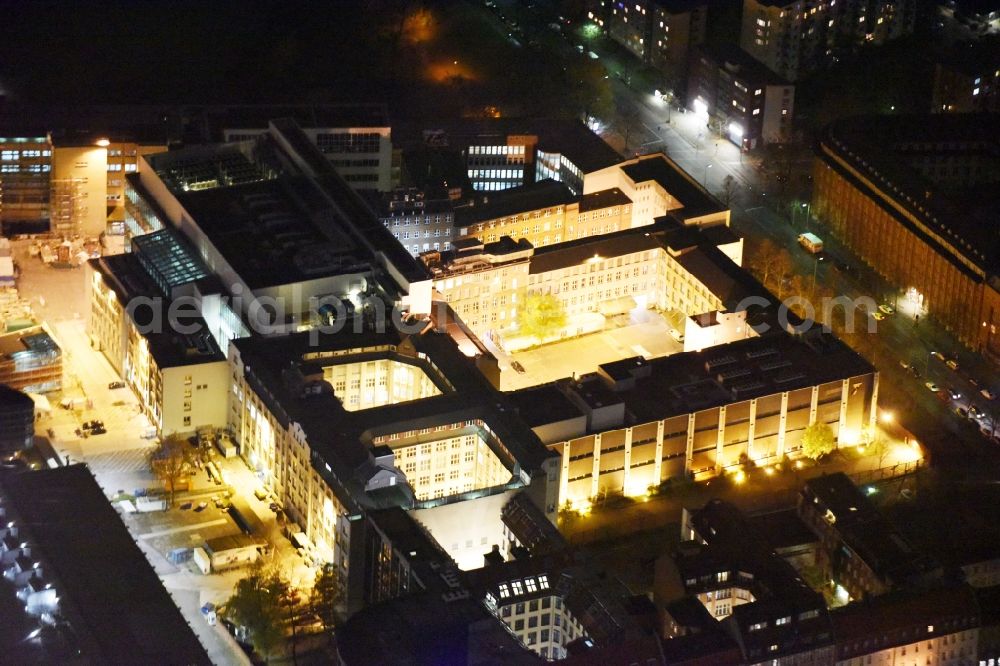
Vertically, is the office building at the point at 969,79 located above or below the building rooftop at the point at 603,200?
above

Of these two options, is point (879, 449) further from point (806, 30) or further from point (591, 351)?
point (806, 30)

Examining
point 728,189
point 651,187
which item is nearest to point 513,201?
point 651,187

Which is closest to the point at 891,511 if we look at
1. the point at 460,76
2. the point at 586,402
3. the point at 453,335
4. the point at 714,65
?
the point at 586,402

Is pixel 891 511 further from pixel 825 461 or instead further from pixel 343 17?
pixel 343 17

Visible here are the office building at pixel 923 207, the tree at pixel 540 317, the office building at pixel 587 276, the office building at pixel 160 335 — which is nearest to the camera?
the office building at pixel 160 335

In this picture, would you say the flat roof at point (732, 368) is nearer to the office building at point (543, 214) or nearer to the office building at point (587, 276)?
the office building at point (587, 276)

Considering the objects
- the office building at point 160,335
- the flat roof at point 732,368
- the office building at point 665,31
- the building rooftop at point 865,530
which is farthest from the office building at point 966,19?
the office building at point 160,335
